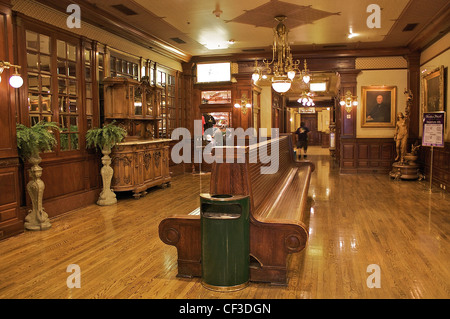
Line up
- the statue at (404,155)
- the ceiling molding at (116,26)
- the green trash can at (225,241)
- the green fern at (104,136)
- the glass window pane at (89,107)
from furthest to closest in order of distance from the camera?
the statue at (404,155), the glass window pane at (89,107), the green fern at (104,136), the ceiling molding at (116,26), the green trash can at (225,241)

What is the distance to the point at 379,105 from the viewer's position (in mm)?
10523

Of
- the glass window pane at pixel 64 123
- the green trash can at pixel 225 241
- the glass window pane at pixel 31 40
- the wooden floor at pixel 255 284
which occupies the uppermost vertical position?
the glass window pane at pixel 31 40

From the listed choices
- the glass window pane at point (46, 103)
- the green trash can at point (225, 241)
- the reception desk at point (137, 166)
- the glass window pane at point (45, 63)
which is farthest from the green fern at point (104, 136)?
the green trash can at point (225, 241)

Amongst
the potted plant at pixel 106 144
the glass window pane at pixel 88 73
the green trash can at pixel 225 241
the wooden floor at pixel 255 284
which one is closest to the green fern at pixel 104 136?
the potted plant at pixel 106 144

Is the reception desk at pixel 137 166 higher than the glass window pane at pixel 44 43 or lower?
lower

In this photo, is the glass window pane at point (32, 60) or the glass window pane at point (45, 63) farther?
the glass window pane at point (45, 63)

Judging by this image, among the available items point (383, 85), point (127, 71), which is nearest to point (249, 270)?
point (127, 71)

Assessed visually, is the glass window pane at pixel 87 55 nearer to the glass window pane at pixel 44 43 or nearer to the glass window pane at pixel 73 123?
the glass window pane at pixel 44 43

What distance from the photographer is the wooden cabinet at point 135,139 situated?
22.7 feet

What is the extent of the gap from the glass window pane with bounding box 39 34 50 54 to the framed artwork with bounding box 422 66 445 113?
7714 mm

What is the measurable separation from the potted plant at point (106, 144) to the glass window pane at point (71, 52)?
1.25 m

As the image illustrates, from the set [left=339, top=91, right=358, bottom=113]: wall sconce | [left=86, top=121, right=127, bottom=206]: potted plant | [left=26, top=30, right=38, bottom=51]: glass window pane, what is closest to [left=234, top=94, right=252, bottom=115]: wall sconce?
[left=339, top=91, right=358, bottom=113]: wall sconce

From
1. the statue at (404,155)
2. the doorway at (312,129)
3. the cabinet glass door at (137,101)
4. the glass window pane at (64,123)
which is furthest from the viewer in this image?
the doorway at (312,129)
